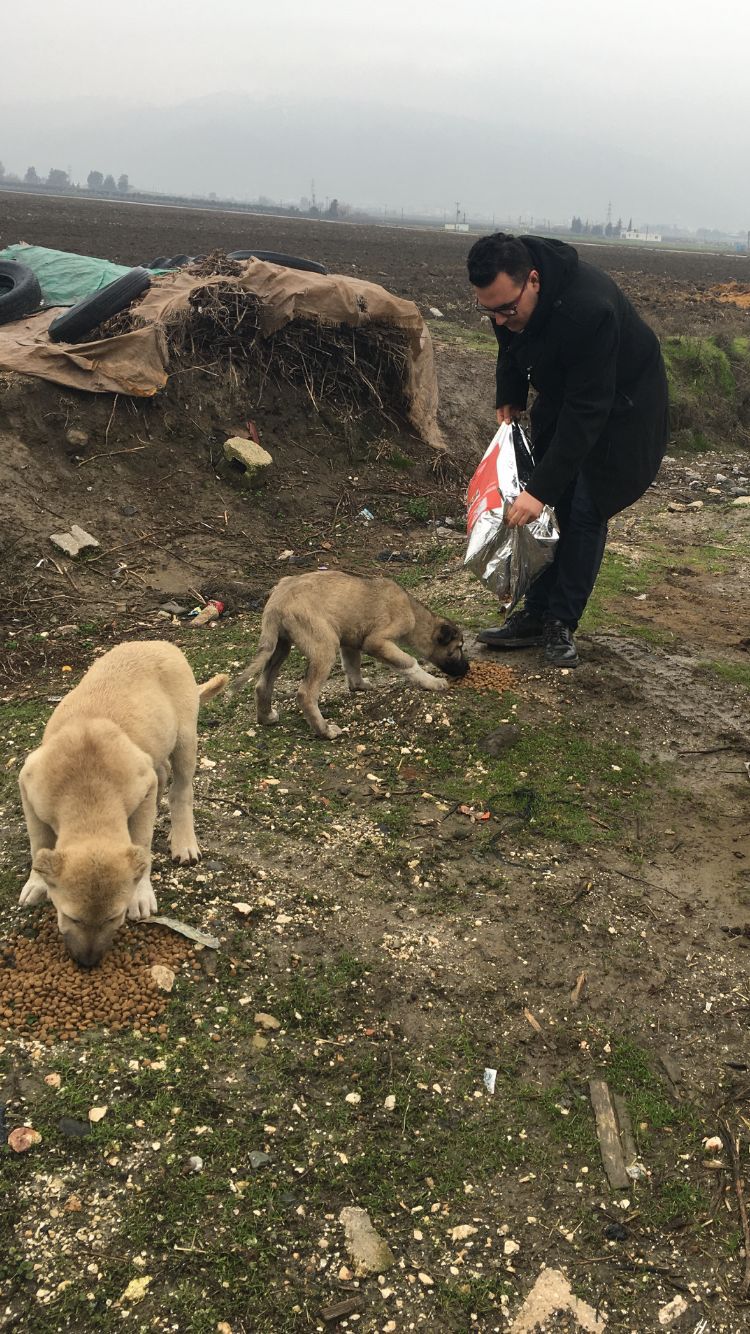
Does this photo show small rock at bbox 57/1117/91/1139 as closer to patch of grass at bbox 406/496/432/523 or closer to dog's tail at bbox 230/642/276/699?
dog's tail at bbox 230/642/276/699

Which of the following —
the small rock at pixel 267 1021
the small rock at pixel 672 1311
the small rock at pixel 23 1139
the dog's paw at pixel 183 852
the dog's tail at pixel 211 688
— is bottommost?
the small rock at pixel 672 1311

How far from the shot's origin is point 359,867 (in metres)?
5.02

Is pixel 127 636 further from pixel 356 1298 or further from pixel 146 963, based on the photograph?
pixel 356 1298

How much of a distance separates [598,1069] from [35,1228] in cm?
220

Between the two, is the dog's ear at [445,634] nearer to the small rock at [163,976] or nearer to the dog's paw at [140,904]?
the dog's paw at [140,904]

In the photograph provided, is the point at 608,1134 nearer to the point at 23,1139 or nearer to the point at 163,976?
the point at 163,976

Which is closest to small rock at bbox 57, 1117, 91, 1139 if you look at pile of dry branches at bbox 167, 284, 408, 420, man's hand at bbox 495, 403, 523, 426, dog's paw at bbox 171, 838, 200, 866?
dog's paw at bbox 171, 838, 200, 866

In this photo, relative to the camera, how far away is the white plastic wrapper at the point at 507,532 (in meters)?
6.94

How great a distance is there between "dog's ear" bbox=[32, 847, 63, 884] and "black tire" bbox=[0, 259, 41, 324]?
1029 centimetres

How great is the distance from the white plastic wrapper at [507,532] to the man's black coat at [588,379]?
1.17 ft

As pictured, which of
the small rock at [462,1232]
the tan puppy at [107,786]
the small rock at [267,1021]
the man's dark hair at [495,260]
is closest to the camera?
the small rock at [462,1232]

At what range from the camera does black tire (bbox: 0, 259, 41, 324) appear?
1177 cm

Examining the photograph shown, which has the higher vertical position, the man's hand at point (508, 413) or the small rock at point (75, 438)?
the man's hand at point (508, 413)

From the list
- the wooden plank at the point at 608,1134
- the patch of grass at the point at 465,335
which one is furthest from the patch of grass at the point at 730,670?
the patch of grass at the point at 465,335
